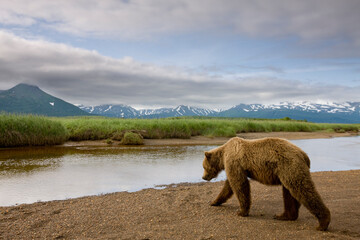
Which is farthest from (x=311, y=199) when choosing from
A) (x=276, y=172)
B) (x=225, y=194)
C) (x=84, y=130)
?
(x=84, y=130)

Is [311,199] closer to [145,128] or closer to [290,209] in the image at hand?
[290,209]

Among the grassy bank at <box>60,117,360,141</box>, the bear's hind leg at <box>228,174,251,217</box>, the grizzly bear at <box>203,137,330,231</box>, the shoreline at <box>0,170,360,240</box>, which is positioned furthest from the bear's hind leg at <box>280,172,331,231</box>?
the grassy bank at <box>60,117,360,141</box>

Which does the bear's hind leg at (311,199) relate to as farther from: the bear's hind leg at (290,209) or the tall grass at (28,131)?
the tall grass at (28,131)

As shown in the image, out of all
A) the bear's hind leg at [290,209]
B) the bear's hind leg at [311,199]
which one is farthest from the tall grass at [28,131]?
the bear's hind leg at [311,199]

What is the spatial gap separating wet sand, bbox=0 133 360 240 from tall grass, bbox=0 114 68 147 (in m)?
13.5

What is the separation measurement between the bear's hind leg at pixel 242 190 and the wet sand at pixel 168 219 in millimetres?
198

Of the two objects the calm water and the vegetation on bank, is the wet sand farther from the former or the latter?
the vegetation on bank

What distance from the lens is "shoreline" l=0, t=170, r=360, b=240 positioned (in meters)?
4.55

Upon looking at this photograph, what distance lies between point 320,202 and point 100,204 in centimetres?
470

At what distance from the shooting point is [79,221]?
525 cm

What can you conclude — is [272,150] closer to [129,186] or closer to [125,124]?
Result: [129,186]

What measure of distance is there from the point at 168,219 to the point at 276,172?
2.31 metres

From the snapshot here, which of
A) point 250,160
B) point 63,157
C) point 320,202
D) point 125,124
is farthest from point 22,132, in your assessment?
point 320,202

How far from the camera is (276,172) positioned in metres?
4.79
